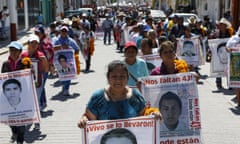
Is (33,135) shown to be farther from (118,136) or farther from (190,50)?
(190,50)

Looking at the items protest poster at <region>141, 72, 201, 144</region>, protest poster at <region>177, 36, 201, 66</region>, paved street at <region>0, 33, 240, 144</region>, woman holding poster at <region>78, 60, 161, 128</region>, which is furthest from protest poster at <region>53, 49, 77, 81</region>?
woman holding poster at <region>78, 60, 161, 128</region>

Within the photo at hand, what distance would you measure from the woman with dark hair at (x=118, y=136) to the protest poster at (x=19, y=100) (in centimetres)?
277

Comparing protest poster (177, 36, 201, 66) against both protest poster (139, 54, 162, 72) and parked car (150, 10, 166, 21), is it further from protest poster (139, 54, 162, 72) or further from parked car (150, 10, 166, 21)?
parked car (150, 10, 166, 21)

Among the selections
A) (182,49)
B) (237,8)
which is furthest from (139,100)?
(237,8)

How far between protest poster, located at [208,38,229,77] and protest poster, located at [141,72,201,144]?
5.67m

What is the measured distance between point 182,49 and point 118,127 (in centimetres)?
866

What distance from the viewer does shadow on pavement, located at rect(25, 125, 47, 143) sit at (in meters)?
7.41

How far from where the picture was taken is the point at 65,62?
11.1m

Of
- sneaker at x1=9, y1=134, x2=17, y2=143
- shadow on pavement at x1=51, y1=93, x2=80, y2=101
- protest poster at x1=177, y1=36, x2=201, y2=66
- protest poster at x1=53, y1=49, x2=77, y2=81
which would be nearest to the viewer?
sneaker at x1=9, y1=134, x2=17, y2=143

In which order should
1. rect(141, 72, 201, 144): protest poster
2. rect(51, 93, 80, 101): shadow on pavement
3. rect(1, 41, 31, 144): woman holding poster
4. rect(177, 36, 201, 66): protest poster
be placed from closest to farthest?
rect(141, 72, 201, 144): protest poster → rect(1, 41, 31, 144): woman holding poster → rect(51, 93, 80, 101): shadow on pavement → rect(177, 36, 201, 66): protest poster

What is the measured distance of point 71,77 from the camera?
11070 millimetres

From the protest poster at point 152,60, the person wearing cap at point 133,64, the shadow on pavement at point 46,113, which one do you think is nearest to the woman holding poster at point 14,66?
the person wearing cap at point 133,64

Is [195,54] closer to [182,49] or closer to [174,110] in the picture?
[182,49]

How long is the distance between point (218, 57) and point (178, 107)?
5.86 m
